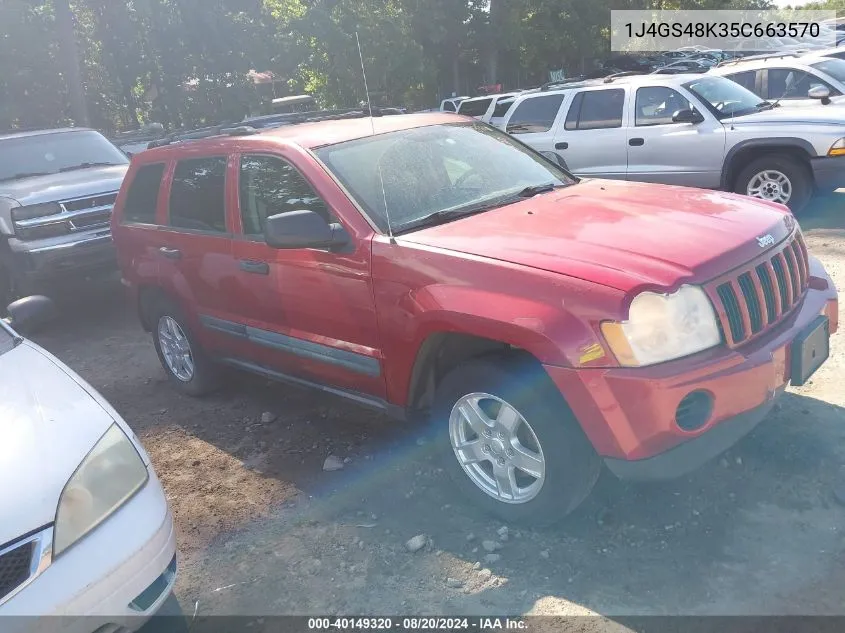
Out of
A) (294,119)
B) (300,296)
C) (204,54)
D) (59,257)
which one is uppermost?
(204,54)

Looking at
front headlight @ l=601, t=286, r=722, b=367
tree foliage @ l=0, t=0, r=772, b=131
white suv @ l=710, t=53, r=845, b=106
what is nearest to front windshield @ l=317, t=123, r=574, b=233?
front headlight @ l=601, t=286, r=722, b=367

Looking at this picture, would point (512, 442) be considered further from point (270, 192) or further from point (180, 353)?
point (180, 353)

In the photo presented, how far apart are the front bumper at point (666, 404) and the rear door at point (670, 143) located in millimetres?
5735

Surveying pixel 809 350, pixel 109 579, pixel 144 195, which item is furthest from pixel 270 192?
pixel 809 350

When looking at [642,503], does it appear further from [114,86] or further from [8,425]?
[114,86]

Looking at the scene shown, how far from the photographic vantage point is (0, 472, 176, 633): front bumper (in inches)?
90.7

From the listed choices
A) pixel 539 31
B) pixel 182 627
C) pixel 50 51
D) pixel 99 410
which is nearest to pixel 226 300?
pixel 99 410

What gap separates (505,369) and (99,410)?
1633 millimetres

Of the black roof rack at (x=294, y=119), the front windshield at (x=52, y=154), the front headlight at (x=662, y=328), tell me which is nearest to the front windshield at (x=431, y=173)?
the black roof rack at (x=294, y=119)

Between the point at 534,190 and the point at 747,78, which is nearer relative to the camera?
the point at 534,190

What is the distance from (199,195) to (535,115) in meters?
6.03

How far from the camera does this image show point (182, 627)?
3.07 meters

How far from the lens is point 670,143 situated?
8.38 meters

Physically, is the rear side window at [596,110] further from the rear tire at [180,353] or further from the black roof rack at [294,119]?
the rear tire at [180,353]
